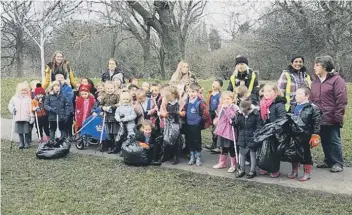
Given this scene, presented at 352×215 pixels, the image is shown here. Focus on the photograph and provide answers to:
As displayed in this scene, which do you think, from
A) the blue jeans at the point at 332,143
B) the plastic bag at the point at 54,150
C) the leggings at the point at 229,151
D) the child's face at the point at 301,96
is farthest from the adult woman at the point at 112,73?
the blue jeans at the point at 332,143

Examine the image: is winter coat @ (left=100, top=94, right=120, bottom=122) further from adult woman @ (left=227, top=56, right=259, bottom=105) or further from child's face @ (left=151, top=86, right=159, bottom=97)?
adult woman @ (left=227, top=56, right=259, bottom=105)

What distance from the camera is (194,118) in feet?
23.5

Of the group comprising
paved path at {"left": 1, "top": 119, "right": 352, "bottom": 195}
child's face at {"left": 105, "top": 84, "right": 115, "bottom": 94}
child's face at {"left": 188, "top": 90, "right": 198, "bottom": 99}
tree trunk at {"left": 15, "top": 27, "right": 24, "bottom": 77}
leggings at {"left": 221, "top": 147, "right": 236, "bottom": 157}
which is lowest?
paved path at {"left": 1, "top": 119, "right": 352, "bottom": 195}

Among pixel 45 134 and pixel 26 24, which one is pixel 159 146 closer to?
pixel 45 134

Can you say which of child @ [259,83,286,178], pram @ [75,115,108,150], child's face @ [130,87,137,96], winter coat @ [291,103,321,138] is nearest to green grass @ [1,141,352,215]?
winter coat @ [291,103,321,138]

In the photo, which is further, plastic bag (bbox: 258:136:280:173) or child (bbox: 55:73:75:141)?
child (bbox: 55:73:75:141)

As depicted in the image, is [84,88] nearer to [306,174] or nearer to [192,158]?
[192,158]

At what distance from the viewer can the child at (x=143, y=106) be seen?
7852 millimetres

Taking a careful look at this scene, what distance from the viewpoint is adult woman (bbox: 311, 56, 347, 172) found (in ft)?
21.0

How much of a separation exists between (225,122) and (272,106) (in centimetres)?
85

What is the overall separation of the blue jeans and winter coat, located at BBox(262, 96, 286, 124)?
92 centimetres

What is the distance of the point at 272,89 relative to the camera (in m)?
6.34

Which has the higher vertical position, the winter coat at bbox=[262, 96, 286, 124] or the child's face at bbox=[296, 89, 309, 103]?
the child's face at bbox=[296, 89, 309, 103]

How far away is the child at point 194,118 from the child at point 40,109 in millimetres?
3274
